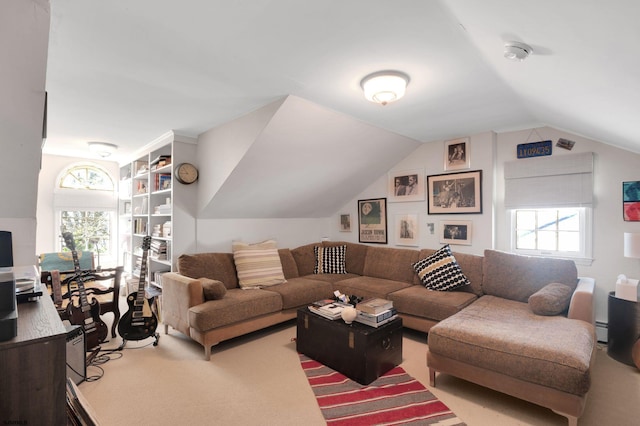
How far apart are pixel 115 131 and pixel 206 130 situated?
1.15 m

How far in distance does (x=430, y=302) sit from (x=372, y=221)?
195 centimetres

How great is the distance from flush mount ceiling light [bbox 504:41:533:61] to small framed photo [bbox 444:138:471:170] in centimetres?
221

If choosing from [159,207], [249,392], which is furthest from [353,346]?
[159,207]

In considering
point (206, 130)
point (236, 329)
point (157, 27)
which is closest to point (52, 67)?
point (157, 27)

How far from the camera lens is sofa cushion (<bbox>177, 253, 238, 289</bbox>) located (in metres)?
3.38

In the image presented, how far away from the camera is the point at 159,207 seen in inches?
168

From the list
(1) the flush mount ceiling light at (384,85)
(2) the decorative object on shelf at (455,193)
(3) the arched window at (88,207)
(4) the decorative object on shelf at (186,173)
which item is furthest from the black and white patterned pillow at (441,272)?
(3) the arched window at (88,207)

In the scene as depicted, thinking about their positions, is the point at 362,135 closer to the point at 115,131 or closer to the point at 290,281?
the point at 290,281

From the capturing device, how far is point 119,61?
213 cm

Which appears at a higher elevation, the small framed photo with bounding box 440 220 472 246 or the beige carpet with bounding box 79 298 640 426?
the small framed photo with bounding box 440 220 472 246

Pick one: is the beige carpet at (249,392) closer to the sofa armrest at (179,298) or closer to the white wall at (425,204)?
the sofa armrest at (179,298)

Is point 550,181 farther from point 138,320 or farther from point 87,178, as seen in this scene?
point 87,178

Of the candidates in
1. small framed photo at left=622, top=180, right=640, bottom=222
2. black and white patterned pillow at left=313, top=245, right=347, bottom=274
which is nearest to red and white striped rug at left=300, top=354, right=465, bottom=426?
black and white patterned pillow at left=313, top=245, right=347, bottom=274

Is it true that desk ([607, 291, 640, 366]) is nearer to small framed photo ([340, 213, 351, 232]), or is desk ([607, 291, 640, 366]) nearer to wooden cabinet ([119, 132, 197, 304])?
small framed photo ([340, 213, 351, 232])
